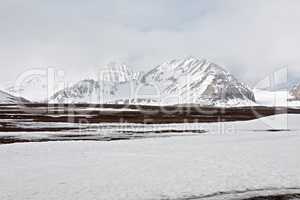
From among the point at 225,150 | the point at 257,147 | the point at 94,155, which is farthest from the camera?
the point at 257,147

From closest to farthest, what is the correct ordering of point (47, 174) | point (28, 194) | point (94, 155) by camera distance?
point (28, 194), point (47, 174), point (94, 155)

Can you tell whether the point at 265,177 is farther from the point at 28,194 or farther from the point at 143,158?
the point at 28,194

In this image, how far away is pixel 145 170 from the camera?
795 inches

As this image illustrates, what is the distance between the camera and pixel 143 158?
2414cm

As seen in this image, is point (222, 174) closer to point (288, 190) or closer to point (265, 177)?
point (265, 177)

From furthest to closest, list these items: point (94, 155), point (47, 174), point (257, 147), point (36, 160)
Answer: point (257, 147) < point (94, 155) < point (36, 160) < point (47, 174)

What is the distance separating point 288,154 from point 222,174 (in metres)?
8.87

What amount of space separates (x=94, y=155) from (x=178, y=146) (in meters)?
7.78

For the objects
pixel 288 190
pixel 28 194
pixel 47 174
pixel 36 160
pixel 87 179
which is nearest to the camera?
pixel 28 194

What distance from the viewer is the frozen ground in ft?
51.9

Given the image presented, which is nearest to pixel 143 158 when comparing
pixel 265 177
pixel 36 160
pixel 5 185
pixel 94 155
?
pixel 94 155

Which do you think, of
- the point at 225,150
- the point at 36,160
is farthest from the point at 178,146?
the point at 36,160

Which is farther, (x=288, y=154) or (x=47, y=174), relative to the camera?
(x=288, y=154)

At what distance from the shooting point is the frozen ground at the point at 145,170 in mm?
15812
